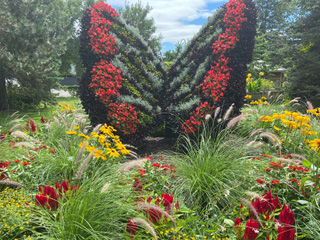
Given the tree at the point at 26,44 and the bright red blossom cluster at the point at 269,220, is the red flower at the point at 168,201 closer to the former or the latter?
the bright red blossom cluster at the point at 269,220

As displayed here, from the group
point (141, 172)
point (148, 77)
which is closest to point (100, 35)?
point (148, 77)

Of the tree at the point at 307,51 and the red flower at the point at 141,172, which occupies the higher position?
the tree at the point at 307,51

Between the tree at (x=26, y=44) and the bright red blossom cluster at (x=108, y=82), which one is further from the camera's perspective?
the tree at (x=26, y=44)

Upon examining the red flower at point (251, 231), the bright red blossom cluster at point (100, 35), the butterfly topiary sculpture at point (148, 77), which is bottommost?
the red flower at point (251, 231)

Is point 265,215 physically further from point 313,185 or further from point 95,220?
point 95,220

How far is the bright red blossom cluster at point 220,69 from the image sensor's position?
5.06 metres

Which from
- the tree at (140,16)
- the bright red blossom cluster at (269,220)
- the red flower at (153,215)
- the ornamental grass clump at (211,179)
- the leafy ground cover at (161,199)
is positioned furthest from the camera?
the tree at (140,16)

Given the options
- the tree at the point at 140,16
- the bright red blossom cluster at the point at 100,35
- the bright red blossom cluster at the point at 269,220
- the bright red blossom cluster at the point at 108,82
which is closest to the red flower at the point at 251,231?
the bright red blossom cluster at the point at 269,220

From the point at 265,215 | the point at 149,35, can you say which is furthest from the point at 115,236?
the point at 149,35

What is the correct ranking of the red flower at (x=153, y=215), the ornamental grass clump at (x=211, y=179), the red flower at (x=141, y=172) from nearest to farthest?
the red flower at (x=153, y=215)
the ornamental grass clump at (x=211, y=179)
the red flower at (x=141, y=172)

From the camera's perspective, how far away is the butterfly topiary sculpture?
507 cm

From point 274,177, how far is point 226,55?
111 inches

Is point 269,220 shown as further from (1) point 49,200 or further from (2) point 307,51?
(2) point 307,51

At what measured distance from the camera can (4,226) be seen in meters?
2.24
